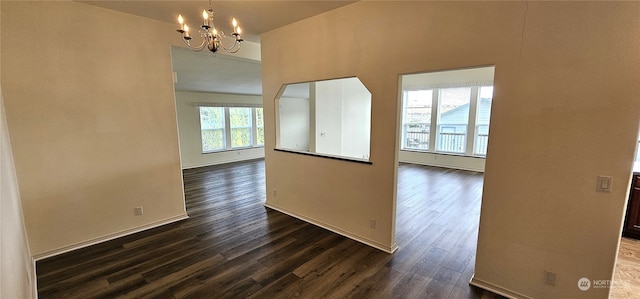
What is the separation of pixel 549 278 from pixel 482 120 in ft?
19.1

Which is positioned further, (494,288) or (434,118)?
(434,118)

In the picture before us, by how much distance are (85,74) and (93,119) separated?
0.50m

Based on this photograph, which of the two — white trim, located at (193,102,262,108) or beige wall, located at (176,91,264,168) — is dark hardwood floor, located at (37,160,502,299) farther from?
white trim, located at (193,102,262,108)

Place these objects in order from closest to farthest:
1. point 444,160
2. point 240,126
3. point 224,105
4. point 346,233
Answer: point 346,233
point 444,160
point 224,105
point 240,126

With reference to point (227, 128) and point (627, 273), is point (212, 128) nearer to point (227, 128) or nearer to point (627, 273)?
point (227, 128)

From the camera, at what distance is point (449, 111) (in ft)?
24.5

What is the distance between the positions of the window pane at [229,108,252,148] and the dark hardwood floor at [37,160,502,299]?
4.87m

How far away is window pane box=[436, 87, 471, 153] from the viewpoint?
23.5 ft

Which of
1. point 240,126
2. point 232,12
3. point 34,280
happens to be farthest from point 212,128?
point 34,280

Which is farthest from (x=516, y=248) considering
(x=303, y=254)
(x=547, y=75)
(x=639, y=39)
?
(x=303, y=254)

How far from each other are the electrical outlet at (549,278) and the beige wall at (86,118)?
14.0ft

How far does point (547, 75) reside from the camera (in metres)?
1.83

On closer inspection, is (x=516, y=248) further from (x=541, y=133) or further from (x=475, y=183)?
(x=475, y=183)

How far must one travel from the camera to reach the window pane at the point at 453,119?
7172mm
